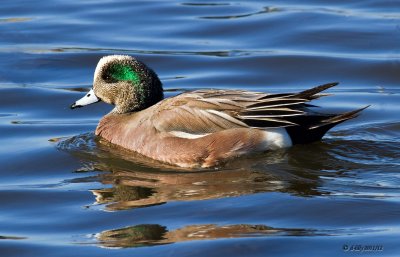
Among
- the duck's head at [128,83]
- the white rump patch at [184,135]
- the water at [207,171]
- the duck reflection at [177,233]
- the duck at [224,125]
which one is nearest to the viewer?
the duck reflection at [177,233]

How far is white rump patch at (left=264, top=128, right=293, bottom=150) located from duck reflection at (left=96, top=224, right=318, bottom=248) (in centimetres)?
165

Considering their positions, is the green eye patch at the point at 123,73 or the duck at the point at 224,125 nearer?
the duck at the point at 224,125

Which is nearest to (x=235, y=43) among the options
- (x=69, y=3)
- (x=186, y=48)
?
(x=186, y=48)

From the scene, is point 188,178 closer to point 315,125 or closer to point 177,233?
point 315,125

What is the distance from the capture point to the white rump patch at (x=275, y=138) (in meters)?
8.45

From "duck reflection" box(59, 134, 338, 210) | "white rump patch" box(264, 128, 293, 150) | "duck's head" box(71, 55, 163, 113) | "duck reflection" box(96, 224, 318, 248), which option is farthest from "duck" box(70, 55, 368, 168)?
"duck reflection" box(96, 224, 318, 248)

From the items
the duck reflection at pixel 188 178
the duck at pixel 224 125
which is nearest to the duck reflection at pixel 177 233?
the duck reflection at pixel 188 178

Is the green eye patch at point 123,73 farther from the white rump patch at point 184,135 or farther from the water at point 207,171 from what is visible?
the white rump patch at point 184,135

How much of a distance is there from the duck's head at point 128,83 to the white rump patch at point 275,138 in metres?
1.25

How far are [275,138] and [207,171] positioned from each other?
59 centimetres

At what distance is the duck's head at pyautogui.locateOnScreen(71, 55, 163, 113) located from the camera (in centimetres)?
924

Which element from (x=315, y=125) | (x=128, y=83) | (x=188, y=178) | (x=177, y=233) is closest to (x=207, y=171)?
(x=188, y=178)

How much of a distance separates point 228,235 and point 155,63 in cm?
542

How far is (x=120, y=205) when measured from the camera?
24.5 ft
